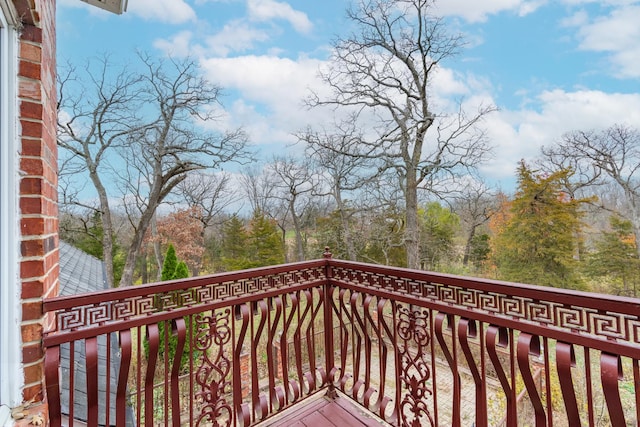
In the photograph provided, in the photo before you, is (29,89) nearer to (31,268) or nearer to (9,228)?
(9,228)

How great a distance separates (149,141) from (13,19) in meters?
12.4

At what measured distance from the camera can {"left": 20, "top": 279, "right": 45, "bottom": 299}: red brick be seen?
3.62ft

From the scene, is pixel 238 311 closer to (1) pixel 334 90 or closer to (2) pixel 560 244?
(1) pixel 334 90

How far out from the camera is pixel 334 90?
1045cm

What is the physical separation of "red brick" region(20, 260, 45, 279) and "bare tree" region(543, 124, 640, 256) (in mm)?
13907

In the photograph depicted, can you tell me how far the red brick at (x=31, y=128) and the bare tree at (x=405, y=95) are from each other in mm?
9528

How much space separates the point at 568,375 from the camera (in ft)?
3.92

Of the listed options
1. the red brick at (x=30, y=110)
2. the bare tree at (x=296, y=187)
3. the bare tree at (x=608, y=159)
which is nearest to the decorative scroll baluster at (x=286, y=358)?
the red brick at (x=30, y=110)

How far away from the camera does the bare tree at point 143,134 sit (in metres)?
11.0

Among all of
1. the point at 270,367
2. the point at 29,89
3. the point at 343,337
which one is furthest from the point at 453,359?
the point at 29,89

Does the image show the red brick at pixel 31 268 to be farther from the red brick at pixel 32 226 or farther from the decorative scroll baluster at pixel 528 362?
the decorative scroll baluster at pixel 528 362

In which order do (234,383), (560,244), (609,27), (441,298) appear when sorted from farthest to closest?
(560,244) → (609,27) → (234,383) → (441,298)

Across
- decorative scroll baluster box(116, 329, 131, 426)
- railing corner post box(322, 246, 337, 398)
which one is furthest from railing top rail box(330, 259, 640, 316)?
decorative scroll baluster box(116, 329, 131, 426)

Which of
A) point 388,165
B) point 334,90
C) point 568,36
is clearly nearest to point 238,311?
point 388,165
